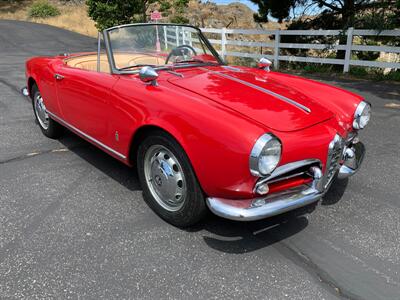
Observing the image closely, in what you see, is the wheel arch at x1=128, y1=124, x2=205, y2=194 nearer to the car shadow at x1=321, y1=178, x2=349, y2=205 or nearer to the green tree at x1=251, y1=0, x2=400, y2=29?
the car shadow at x1=321, y1=178, x2=349, y2=205

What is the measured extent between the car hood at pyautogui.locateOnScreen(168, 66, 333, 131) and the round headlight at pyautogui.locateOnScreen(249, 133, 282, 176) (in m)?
0.23

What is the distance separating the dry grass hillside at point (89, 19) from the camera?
2712 centimetres

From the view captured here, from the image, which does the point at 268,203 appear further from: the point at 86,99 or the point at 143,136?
the point at 86,99

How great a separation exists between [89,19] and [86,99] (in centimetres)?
2787

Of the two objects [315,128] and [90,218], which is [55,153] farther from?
[315,128]

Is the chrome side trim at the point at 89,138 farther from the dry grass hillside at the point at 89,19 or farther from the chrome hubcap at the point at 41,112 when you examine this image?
the dry grass hillside at the point at 89,19

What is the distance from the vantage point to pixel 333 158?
2773 mm

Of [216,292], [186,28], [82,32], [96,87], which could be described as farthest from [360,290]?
[82,32]

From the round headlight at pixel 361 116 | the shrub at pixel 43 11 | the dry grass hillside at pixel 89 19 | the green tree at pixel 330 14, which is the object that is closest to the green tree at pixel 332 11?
the green tree at pixel 330 14

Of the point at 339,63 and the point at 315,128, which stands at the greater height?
the point at 315,128

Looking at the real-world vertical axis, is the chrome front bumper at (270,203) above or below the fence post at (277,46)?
above

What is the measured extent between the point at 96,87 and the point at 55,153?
1.41 meters

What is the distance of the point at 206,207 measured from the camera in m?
2.67

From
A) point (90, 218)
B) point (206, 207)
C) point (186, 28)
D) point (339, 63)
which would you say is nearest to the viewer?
point (206, 207)
